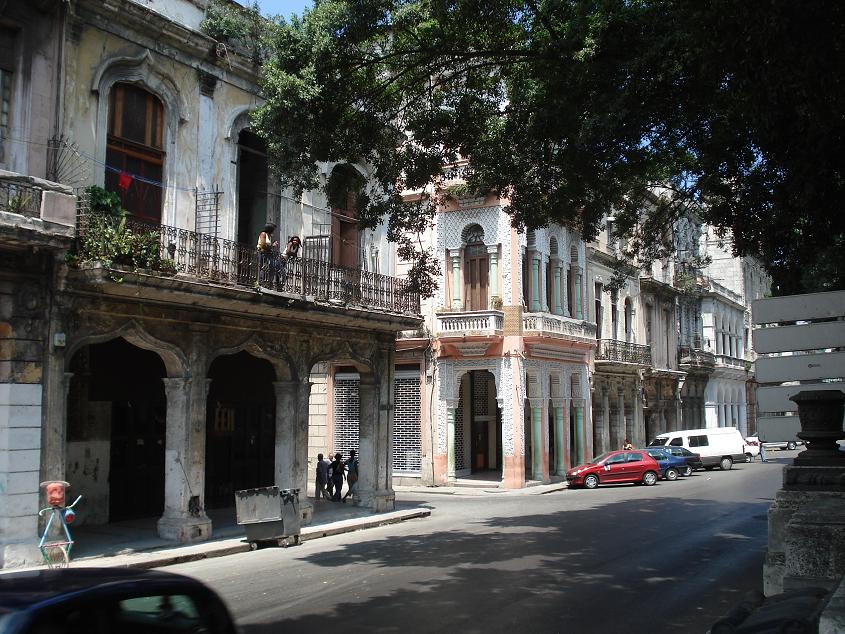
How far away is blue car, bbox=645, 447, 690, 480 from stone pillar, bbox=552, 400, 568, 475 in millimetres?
3269

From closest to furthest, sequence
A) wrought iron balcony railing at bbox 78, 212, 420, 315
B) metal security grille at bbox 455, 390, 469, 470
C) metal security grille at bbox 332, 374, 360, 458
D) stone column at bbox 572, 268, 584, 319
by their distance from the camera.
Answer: wrought iron balcony railing at bbox 78, 212, 420, 315 → metal security grille at bbox 332, 374, 360, 458 → metal security grille at bbox 455, 390, 469, 470 → stone column at bbox 572, 268, 584, 319

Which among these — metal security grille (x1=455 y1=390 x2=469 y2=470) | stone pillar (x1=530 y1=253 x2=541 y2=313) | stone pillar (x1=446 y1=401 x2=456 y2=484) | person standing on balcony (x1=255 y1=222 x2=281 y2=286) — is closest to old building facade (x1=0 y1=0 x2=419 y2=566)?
person standing on balcony (x1=255 y1=222 x2=281 y2=286)

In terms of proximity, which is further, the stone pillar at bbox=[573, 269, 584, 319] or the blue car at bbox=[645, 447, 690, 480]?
the stone pillar at bbox=[573, 269, 584, 319]

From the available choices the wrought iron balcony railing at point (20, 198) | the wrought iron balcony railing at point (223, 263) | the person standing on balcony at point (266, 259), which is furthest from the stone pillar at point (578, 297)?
the wrought iron balcony railing at point (20, 198)

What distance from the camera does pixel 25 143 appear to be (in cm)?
1285

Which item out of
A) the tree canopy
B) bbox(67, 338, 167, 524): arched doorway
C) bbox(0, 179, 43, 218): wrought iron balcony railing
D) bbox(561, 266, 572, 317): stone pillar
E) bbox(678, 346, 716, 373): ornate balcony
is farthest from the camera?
bbox(678, 346, 716, 373): ornate balcony

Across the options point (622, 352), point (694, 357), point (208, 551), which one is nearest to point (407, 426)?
point (622, 352)

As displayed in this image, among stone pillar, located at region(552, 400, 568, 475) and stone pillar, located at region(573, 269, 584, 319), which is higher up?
stone pillar, located at region(573, 269, 584, 319)

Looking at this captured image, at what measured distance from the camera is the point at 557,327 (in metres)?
29.6

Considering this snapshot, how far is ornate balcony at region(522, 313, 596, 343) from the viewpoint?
92.0ft

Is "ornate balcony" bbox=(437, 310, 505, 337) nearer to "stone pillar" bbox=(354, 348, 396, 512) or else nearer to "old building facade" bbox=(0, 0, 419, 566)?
"old building facade" bbox=(0, 0, 419, 566)

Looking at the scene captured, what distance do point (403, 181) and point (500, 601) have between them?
7.56 metres

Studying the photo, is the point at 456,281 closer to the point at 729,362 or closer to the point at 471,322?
the point at 471,322

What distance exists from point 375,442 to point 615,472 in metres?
11.2
